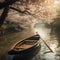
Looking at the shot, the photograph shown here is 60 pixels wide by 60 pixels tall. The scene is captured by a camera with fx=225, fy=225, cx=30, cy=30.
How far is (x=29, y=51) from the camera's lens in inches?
974

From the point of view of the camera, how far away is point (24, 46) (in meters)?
26.7

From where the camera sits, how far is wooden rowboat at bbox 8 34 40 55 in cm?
2292

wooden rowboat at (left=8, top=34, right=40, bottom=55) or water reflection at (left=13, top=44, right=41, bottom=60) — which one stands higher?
wooden rowboat at (left=8, top=34, right=40, bottom=55)

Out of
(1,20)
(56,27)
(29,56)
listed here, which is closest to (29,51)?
(29,56)

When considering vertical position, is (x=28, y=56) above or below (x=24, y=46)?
below

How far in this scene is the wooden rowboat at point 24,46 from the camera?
902 inches

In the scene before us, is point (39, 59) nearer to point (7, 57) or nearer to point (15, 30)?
point (7, 57)

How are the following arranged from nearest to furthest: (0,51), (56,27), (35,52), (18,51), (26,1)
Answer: (26,1), (18,51), (35,52), (0,51), (56,27)

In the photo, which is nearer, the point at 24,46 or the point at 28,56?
the point at 28,56

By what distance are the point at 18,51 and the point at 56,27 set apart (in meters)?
33.8

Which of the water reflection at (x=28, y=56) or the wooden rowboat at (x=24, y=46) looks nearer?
the wooden rowboat at (x=24, y=46)

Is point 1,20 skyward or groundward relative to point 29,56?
skyward

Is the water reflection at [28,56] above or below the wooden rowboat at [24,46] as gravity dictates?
below

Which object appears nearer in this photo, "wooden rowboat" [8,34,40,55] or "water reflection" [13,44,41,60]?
"wooden rowboat" [8,34,40,55]
